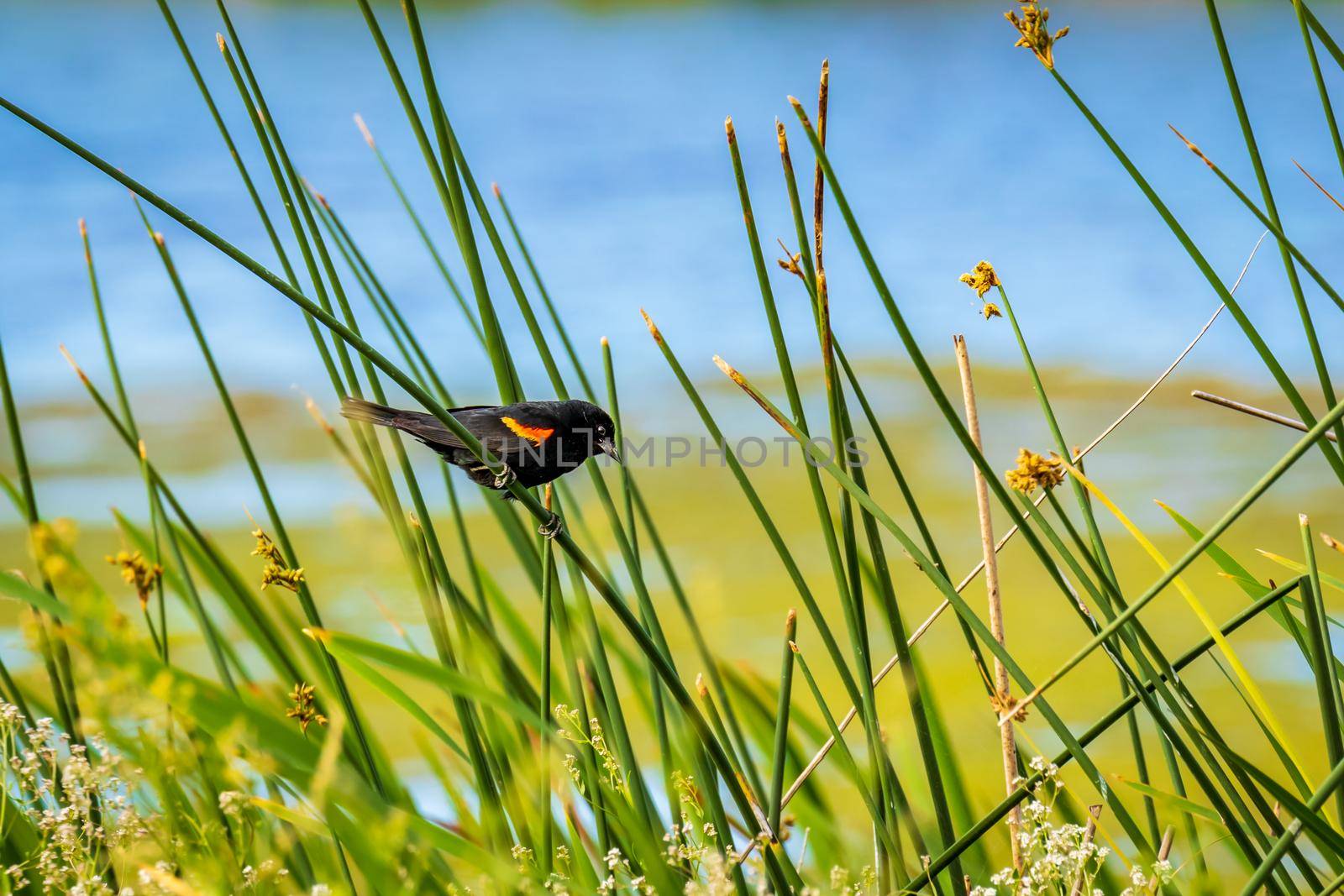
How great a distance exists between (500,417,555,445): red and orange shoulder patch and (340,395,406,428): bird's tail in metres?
0.13

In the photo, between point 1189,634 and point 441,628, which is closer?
point 441,628

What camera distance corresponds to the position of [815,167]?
0.69 meters

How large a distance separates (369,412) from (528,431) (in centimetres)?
23

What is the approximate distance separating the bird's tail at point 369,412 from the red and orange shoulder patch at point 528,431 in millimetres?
132

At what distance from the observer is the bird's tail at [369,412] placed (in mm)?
954

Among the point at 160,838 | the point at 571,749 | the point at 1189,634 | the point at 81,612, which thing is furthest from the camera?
the point at 1189,634

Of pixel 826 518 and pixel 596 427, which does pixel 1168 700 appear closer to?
pixel 826 518

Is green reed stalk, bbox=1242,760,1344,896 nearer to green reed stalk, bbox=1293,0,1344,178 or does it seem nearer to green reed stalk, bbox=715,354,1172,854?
green reed stalk, bbox=715,354,1172,854

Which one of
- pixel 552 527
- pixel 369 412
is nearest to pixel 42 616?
pixel 369 412

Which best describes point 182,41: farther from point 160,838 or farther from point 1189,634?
point 1189,634

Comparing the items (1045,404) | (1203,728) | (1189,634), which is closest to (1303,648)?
(1203,728)

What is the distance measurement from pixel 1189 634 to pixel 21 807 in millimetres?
3689

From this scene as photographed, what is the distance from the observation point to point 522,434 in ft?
3.76

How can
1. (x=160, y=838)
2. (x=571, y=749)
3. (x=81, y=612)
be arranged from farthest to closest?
(x=571, y=749) < (x=160, y=838) < (x=81, y=612)
